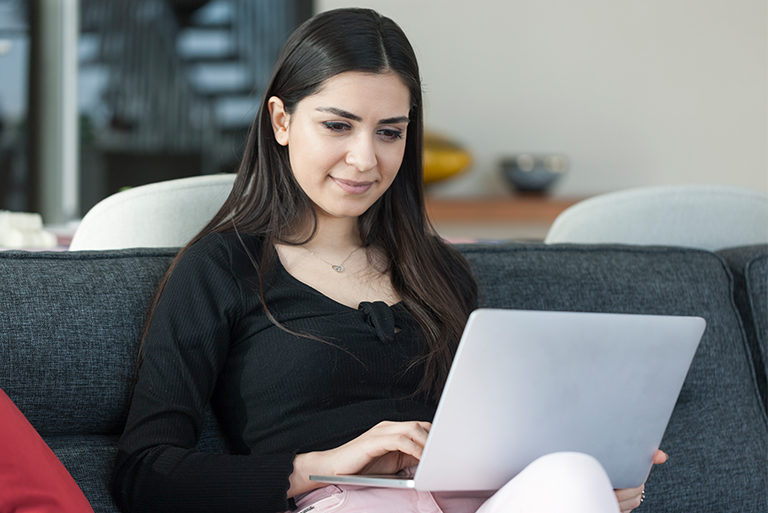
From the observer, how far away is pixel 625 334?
1.09m

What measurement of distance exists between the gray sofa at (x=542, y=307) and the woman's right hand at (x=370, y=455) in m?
0.24

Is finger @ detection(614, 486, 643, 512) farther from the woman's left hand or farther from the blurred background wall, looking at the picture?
the blurred background wall

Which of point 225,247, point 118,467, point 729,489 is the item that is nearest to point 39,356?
point 118,467

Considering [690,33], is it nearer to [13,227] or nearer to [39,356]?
[13,227]

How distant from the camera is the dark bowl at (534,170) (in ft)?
13.6

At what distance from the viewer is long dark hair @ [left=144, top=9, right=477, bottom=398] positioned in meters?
1.46

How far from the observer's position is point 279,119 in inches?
60.3

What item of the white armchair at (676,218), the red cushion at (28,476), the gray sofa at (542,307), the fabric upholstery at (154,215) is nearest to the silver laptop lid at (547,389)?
the red cushion at (28,476)

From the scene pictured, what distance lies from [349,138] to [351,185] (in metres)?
0.07

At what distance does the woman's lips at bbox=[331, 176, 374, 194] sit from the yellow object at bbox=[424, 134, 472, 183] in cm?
250

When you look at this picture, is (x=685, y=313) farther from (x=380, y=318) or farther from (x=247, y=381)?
(x=247, y=381)

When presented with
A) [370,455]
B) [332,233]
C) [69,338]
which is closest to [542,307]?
[332,233]

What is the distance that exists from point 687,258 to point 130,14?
10.0ft

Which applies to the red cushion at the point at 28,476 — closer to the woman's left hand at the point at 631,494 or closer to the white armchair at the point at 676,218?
the woman's left hand at the point at 631,494
